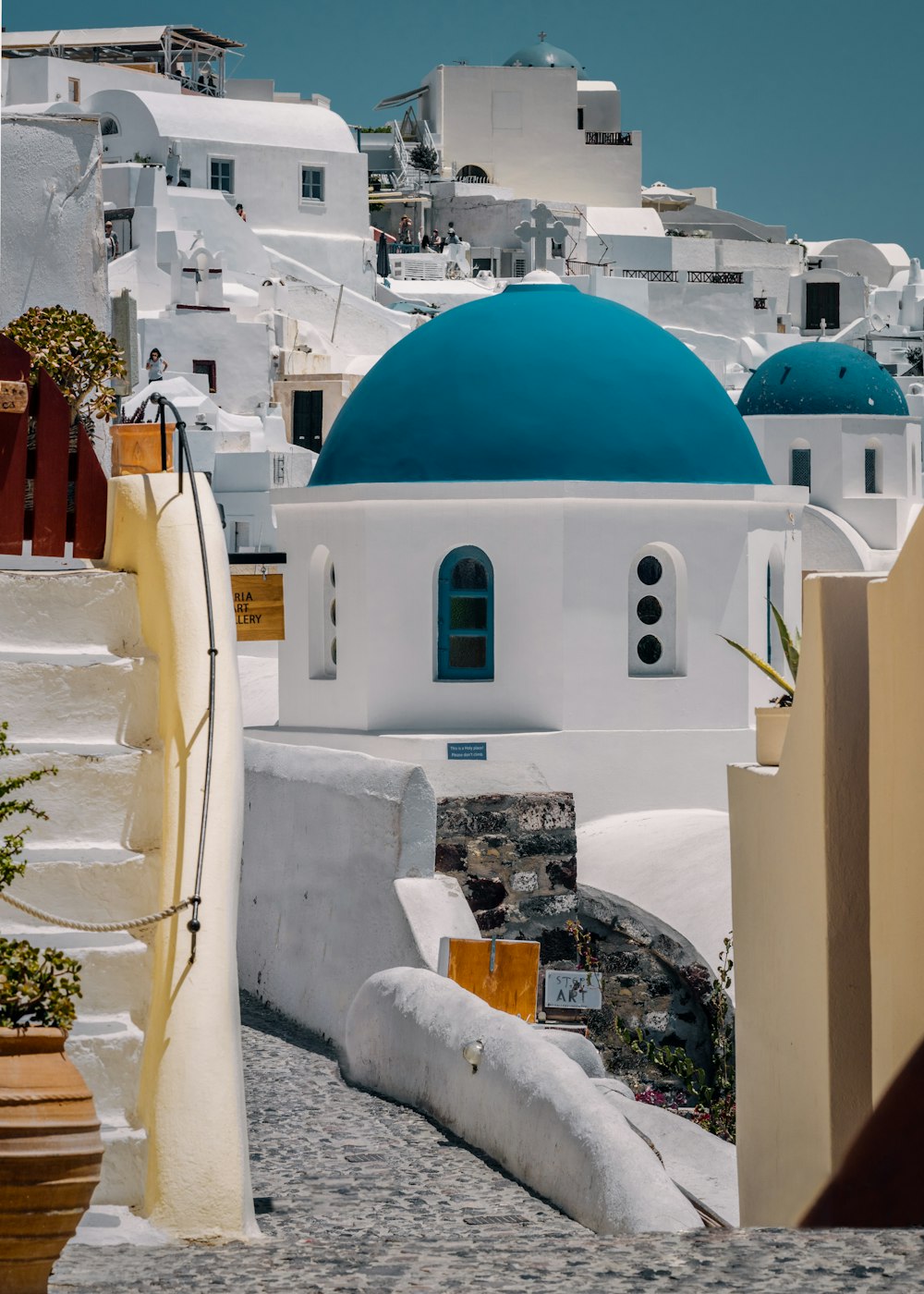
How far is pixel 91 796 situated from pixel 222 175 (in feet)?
141

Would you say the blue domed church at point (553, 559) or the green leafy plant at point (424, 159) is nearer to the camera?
the blue domed church at point (553, 559)

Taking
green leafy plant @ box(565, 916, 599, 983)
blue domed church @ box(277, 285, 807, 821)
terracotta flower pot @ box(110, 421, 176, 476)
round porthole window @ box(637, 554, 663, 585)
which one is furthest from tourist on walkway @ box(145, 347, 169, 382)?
terracotta flower pot @ box(110, 421, 176, 476)

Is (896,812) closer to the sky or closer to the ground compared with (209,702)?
closer to the ground

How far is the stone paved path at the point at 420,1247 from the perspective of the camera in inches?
185

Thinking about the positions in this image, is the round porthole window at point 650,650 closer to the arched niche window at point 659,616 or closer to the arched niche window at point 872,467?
the arched niche window at point 659,616

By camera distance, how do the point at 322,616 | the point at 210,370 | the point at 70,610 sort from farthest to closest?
the point at 210,370, the point at 322,616, the point at 70,610

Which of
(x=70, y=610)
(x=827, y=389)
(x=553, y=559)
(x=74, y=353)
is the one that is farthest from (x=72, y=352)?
(x=827, y=389)

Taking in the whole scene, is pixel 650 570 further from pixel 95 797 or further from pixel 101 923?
pixel 101 923

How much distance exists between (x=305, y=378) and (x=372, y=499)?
2423cm

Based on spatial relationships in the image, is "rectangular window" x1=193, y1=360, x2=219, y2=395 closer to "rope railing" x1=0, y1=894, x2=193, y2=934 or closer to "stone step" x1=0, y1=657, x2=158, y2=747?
"stone step" x1=0, y1=657, x2=158, y2=747

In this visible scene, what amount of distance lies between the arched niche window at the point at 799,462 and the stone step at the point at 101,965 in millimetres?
27986

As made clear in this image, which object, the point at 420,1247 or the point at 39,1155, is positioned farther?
the point at 420,1247

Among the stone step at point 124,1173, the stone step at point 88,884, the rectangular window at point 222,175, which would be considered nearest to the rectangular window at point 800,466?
the rectangular window at point 222,175

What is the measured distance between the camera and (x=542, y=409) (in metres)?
15.7
